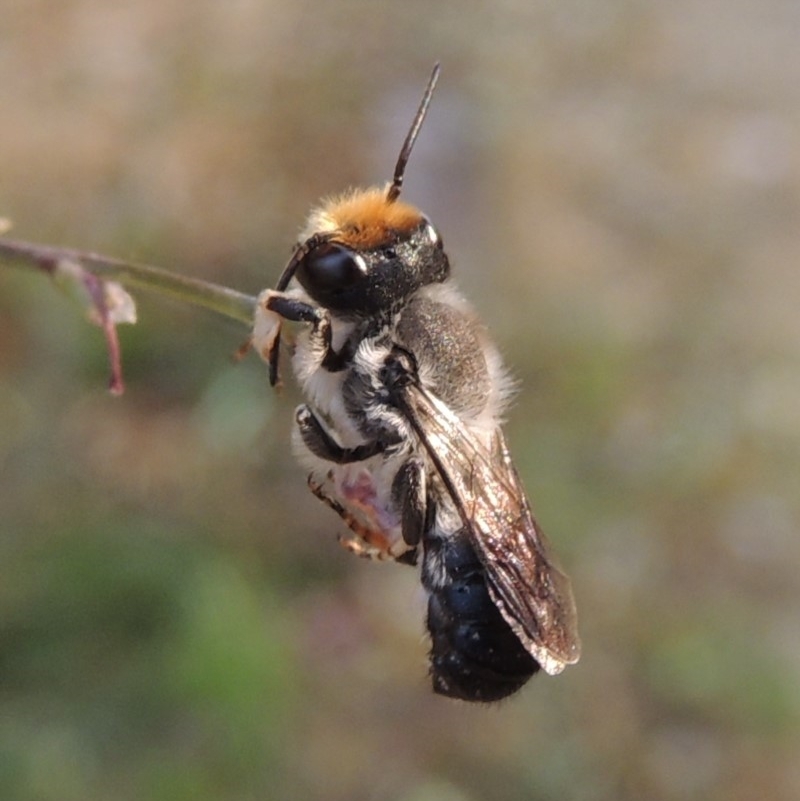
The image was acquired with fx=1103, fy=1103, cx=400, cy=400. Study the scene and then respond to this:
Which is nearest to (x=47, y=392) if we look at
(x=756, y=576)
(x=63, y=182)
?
(x=63, y=182)

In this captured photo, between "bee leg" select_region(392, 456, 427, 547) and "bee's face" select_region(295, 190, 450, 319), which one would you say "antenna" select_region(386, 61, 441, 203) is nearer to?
"bee's face" select_region(295, 190, 450, 319)

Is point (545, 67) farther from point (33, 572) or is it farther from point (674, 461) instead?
point (33, 572)

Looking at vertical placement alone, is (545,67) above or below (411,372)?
below

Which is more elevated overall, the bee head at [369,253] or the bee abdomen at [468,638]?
the bee head at [369,253]

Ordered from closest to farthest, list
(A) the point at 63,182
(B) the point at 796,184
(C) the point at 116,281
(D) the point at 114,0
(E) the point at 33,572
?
1. (C) the point at 116,281
2. (E) the point at 33,572
3. (A) the point at 63,182
4. (D) the point at 114,0
5. (B) the point at 796,184

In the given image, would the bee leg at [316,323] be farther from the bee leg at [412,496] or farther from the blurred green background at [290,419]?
the blurred green background at [290,419]

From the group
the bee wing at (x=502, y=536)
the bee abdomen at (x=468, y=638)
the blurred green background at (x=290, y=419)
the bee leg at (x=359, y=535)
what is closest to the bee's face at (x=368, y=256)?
the bee wing at (x=502, y=536)
